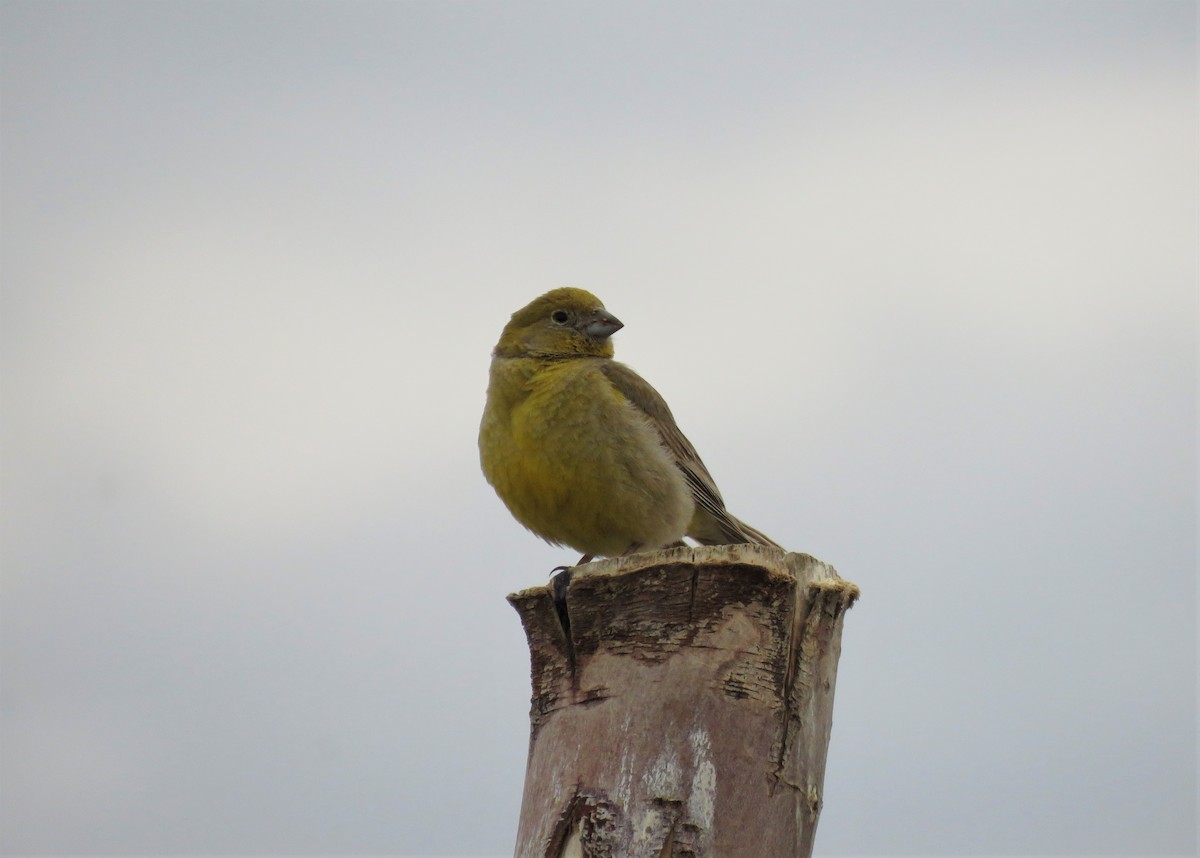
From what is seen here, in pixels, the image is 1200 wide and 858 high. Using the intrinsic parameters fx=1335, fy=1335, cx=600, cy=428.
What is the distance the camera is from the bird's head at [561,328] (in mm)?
8016

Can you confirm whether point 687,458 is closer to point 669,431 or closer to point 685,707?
point 669,431

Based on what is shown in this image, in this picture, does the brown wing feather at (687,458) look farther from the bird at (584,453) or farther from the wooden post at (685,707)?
the wooden post at (685,707)

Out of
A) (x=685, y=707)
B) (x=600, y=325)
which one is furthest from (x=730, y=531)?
(x=685, y=707)

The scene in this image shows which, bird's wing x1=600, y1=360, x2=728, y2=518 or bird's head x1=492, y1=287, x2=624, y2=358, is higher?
bird's head x1=492, y1=287, x2=624, y2=358

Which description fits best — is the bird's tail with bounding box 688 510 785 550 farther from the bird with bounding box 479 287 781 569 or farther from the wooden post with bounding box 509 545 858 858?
the wooden post with bounding box 509 545 858 858

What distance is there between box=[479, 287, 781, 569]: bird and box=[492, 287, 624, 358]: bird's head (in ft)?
0.05

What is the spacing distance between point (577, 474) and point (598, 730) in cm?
287

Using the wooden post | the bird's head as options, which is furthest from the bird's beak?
the wooden post

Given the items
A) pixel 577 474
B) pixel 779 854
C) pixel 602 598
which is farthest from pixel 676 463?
pixel 779 854

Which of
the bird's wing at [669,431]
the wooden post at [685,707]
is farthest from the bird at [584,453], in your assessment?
the wooden post at [685,707]

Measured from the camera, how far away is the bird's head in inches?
316

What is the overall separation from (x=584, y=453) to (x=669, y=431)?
40.5 inches

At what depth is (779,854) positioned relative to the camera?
404 centimetres

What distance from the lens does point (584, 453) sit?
23.0 feet
